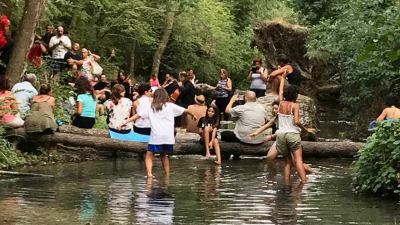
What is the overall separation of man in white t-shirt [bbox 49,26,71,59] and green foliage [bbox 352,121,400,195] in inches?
487

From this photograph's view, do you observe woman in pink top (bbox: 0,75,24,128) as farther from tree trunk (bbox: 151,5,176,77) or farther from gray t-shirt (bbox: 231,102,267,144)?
tree trunk (bbox: 151,5,176,77)

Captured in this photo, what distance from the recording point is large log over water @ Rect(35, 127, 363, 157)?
1591cm

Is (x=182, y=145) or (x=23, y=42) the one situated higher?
(x=23, y=42)

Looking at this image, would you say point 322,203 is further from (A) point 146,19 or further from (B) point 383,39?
(A) point 146,19

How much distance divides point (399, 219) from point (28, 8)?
10.9 meters

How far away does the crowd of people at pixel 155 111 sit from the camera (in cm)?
1367

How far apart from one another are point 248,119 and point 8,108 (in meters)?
5.07

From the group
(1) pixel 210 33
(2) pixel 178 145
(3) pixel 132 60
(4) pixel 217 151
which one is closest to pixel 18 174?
(2) pixel 178 145

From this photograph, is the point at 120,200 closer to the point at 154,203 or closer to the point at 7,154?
the point at 154,203

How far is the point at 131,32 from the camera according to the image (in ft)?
125

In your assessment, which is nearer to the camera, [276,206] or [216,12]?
[276,206]

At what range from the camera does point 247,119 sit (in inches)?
671

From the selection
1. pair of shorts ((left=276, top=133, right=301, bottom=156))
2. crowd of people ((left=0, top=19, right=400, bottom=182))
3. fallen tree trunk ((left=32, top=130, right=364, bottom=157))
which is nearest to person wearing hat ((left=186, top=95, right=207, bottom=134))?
crowd of people ((left=0, top=19, right=400, bottom=182))

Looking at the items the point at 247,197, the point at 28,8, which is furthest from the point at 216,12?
the point at 247,197
